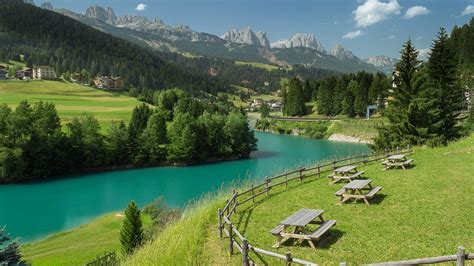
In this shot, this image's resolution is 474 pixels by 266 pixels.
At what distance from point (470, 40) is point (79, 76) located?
144 m

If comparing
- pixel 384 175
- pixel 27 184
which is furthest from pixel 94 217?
pixel 384 175

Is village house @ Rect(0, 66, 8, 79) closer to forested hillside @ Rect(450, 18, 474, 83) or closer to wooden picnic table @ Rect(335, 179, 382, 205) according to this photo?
forested hillside @ Rect(450, 18, 474, 83)

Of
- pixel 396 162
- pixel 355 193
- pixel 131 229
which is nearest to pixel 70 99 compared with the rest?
pixel 131 229

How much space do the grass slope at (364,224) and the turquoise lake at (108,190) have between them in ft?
38.7

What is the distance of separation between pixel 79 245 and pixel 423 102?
30.5 metres

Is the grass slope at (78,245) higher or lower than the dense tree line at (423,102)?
lower

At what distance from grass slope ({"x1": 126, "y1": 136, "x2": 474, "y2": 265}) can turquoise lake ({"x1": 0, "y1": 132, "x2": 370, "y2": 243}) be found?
11.8m

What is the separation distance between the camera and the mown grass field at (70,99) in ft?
320

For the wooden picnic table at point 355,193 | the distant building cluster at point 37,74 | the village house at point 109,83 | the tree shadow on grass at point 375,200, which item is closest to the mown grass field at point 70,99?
the distant building cluster at point 37,74

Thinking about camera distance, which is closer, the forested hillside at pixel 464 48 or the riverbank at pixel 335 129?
the forested hillside at pixel 464 48

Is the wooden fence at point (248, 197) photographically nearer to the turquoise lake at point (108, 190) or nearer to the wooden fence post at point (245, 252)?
the wooden fence post at point (245, 252)

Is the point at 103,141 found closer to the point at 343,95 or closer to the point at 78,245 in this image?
the point at 78,245

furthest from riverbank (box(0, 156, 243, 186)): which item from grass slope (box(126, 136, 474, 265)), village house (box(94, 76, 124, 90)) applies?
village house (box(94, 76, 124, 90))

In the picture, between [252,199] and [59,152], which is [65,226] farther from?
[59,152]
